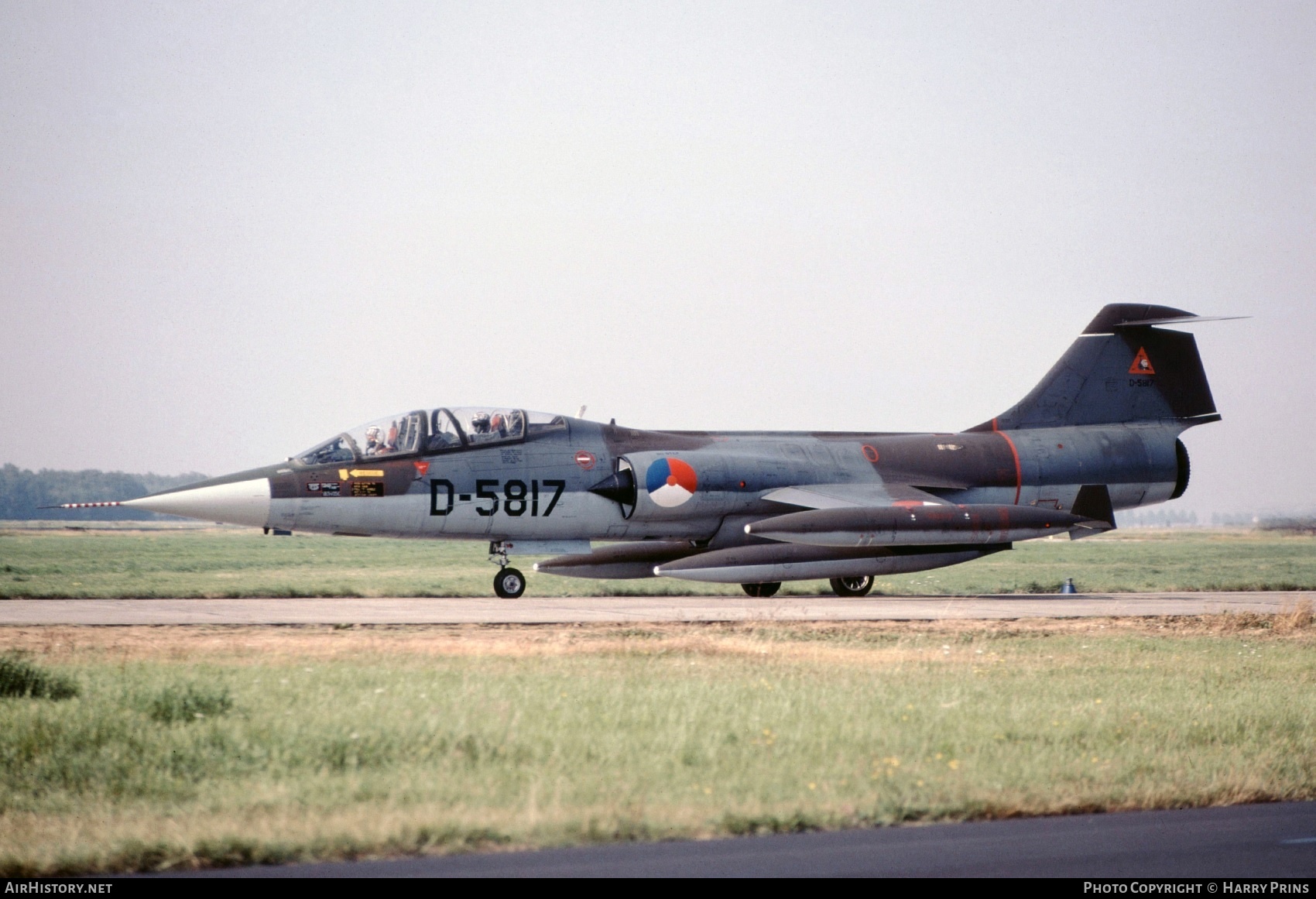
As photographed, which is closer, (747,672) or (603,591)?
(747,672)

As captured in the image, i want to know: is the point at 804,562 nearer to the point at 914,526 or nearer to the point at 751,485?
the point at 914,526

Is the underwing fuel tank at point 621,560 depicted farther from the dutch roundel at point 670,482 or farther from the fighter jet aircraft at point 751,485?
the dutch roundel at point 670,482

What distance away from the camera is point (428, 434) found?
22.2 meters

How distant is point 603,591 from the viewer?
Answer: 2625 cm

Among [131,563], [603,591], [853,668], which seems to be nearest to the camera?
[853,668]

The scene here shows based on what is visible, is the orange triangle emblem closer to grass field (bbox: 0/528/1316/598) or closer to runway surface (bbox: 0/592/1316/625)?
grass field (bbox: 0/528/1316/598)

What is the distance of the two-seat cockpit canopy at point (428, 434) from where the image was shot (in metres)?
21.7

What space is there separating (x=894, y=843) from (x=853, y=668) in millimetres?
6178

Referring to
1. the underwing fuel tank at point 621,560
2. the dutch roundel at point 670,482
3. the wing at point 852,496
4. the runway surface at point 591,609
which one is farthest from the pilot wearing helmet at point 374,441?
the wing at point 852,496

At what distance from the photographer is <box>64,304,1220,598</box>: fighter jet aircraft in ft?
70.7

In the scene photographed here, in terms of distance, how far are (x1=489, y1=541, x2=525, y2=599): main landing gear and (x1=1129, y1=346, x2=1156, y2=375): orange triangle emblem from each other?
14258mm

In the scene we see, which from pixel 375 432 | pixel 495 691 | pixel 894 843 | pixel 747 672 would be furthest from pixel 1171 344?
pixel 894 843

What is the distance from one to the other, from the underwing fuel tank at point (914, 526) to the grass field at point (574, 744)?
7751mm

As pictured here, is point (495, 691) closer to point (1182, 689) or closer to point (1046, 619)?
point (1182, 689)
